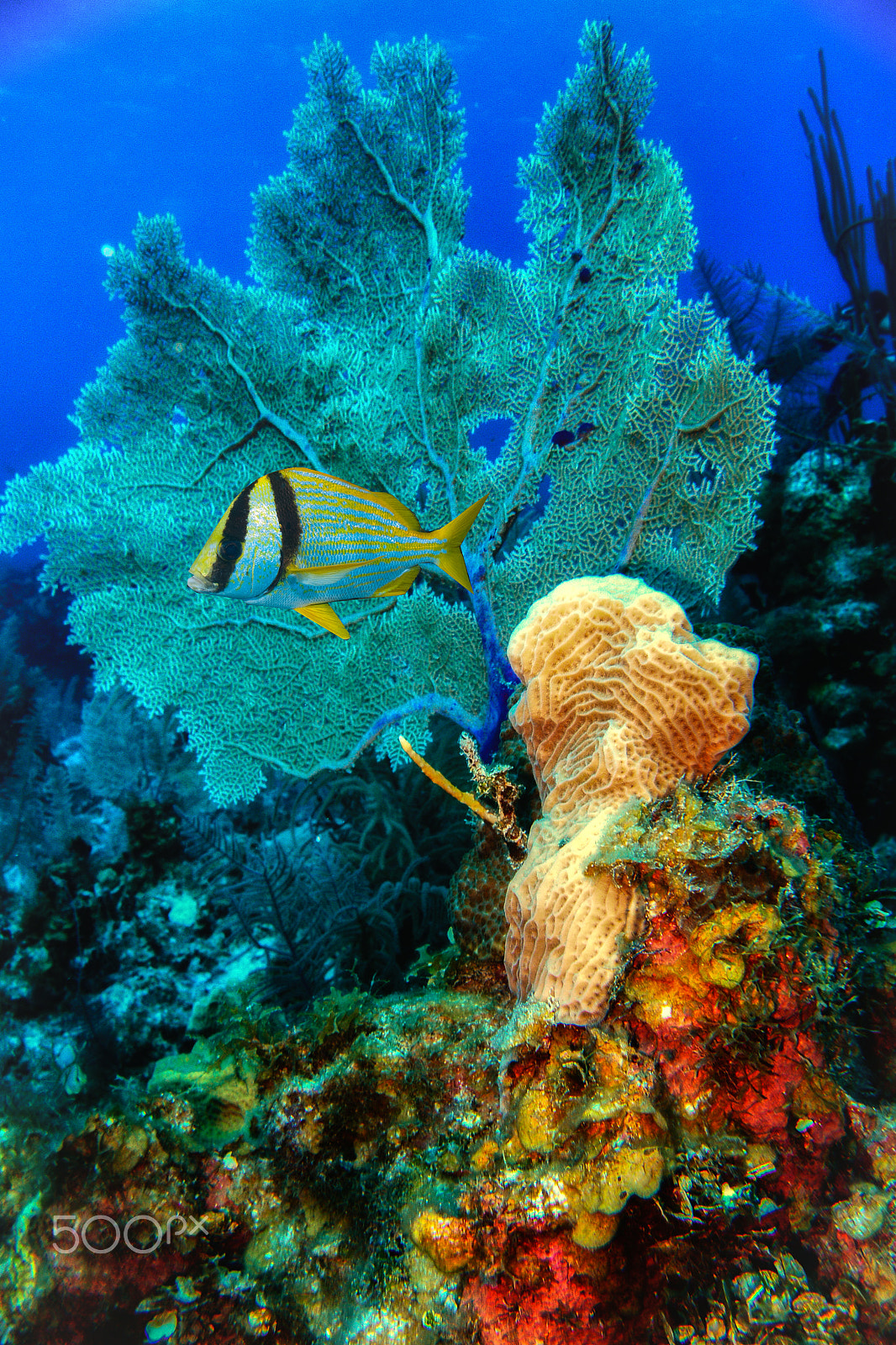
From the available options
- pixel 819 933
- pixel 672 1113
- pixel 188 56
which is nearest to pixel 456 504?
pixel 819 933

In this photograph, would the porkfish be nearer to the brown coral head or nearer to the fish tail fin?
the fish tail fin

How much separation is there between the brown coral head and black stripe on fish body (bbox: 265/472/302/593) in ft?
2.75

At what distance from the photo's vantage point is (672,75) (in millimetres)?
41750

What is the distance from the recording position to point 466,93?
146 ft

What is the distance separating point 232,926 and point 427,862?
1.36 m

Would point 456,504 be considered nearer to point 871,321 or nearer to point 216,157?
point 871,321

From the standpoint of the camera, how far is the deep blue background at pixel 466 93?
123ft

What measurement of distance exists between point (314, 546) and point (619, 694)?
1.15 metres

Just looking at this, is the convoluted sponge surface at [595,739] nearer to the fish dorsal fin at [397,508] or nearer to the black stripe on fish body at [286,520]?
the fish dorsal fin at [397,508]
